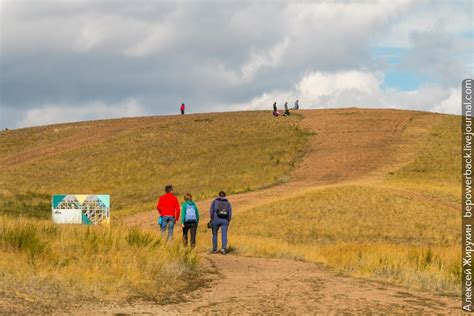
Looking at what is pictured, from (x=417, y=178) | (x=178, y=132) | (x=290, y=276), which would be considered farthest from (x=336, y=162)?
(x=290, y=276)

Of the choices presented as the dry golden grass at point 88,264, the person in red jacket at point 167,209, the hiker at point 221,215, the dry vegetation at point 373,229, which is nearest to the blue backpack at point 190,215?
the person in red jacket at point 167,209

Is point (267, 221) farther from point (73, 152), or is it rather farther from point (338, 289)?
point (73, 152)

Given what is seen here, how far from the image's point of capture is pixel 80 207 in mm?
28281

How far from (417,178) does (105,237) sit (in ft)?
118

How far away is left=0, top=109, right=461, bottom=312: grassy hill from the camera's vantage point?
12.5 metres

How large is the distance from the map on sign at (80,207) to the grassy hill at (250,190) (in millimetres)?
5649

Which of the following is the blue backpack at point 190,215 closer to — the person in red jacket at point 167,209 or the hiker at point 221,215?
the person in red jacket at point 167,209

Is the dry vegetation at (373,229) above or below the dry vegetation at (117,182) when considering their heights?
below

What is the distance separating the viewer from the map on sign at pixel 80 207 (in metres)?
27.5

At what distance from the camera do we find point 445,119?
76562 mm

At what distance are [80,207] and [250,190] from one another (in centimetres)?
1876

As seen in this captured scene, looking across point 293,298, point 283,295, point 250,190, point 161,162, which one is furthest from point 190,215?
point 161,162

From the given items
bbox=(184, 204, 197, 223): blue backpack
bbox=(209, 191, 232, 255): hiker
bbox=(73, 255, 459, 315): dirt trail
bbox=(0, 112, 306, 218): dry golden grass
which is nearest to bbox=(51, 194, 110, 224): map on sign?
bbox=(209, 191, 232, 255): hiker

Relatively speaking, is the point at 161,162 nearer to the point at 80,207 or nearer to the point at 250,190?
the point at 250,190
